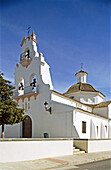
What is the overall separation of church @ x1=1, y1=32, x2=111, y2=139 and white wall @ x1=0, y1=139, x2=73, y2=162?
4.04 meters

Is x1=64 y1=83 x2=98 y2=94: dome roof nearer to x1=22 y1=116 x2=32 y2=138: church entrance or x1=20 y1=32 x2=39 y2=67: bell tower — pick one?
x1=20 y1=32 x2=39 y2=67: bell tower

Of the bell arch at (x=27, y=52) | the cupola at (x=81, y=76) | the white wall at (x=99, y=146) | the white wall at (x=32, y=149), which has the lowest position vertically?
the white wall at (x=99, y=146)

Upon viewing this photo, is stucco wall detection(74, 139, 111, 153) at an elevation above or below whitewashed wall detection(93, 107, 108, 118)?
below

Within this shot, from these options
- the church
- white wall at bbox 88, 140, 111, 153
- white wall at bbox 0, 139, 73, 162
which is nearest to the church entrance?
the church

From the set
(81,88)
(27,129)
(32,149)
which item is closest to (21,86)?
(27,129)

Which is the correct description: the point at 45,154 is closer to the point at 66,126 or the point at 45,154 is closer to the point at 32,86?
the point at 66,126

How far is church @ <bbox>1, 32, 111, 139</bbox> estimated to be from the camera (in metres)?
18.3

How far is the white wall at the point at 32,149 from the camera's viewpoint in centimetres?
1016

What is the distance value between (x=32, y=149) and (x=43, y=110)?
8.79 m

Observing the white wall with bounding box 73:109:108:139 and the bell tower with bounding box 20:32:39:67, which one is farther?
the bell tower with bounding box 20:32:39:67

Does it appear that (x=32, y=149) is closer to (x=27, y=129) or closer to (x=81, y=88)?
(x=27, y=129)

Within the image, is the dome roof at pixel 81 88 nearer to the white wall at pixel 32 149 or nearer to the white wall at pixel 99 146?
the white wall at pixel 99 146

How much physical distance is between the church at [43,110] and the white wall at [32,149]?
13.2 ft

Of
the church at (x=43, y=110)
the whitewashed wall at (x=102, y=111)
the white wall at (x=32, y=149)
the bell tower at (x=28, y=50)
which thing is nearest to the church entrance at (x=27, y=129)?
the church at (x=43, y=110)
